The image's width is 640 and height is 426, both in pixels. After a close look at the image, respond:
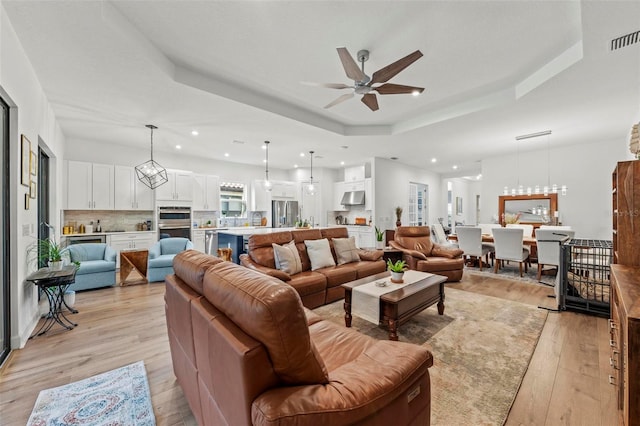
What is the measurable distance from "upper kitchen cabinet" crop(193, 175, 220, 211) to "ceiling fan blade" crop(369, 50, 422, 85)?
565 cm

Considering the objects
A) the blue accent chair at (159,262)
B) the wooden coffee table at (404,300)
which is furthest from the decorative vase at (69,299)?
the wooden coffee table at (404,300)

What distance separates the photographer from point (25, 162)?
2.69 meters

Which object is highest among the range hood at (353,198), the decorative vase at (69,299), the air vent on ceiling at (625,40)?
the air vent on ceiling at (625,40)

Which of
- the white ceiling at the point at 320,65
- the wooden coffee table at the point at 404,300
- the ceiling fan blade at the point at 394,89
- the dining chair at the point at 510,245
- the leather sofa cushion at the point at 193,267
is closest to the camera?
the leather sofa cushion at the point at 193,267

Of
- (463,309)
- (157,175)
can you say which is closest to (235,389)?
(463,309)

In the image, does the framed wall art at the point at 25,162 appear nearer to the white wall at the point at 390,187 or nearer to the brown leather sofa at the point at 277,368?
the brown leather sofa at the point at 277,368

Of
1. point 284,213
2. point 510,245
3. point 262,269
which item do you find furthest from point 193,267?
point 284,213

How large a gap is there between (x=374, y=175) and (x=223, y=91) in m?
4.60

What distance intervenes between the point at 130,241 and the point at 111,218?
0.77 meters

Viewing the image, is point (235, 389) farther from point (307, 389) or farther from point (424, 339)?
point (424, 339)

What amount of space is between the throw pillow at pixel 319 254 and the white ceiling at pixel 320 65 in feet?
6.64

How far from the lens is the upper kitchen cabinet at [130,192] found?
5812 millimetres

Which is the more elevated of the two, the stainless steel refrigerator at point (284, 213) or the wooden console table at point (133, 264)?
the stainless steel refrigerator at point (284, 213)

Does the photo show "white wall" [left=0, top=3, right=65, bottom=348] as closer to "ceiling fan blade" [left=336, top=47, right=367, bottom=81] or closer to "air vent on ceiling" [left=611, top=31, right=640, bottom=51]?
"ceiling fan blade" [left=336, top=47, right=367, bottom=81]
